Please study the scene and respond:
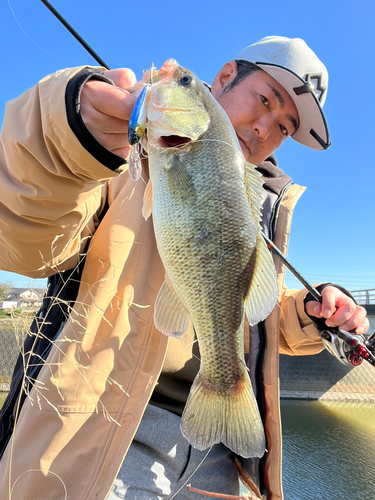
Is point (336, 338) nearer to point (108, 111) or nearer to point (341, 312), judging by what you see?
point (341, 312)

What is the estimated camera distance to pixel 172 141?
1426 millimetres

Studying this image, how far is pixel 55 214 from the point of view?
4.62 feet

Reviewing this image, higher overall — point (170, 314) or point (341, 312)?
point (170, 314)

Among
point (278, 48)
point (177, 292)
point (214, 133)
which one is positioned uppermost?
point (278, 48)

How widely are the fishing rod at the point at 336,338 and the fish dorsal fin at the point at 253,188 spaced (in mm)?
861

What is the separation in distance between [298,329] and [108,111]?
216 cm

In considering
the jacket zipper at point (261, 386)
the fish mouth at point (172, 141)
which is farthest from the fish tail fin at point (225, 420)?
the fish mouth at point (172, 141)

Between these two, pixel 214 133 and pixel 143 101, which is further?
pixel 214 133

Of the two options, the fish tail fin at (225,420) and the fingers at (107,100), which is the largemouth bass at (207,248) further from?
the fingers at (107,100)

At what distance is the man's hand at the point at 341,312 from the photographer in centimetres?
231

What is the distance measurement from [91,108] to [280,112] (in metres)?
1.97

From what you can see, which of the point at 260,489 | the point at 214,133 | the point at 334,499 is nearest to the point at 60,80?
the point at 214,133

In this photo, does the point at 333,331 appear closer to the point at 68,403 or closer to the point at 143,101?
the point at 68,403

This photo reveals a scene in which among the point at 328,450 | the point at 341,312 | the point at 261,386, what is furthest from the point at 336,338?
the point at 328,450
